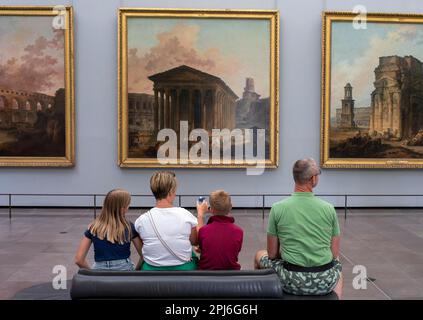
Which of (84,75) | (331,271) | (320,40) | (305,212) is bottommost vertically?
(331,271)

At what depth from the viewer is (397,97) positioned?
14305 mm

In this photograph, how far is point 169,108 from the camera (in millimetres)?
14078

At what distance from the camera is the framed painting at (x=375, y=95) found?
559 inches

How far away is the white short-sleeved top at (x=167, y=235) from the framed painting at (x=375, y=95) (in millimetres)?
9948

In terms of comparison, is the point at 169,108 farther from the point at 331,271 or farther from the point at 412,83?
the point at 331,271

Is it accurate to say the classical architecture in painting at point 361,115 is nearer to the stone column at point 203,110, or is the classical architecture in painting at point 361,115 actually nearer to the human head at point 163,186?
the stone column at point 203,110

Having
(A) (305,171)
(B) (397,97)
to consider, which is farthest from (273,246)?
(B) (397,97)

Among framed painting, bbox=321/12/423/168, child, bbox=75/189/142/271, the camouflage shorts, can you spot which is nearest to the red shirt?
the camouflage shorts

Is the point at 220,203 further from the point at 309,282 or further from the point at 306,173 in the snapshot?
the point at 309,282

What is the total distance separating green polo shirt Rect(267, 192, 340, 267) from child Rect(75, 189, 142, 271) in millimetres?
1485

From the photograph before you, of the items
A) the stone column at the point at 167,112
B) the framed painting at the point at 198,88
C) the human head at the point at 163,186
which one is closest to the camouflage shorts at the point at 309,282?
the human head at the point at 163,186
